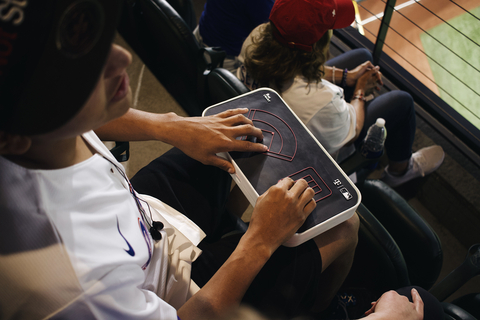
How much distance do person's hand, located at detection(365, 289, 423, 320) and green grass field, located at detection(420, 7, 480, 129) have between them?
1883mm

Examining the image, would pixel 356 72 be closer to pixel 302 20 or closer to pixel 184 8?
pixel 302 20

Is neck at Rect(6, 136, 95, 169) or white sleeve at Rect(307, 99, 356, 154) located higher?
neck at Rect(6, 136, 95, 169)

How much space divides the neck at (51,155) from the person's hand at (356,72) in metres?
1.44

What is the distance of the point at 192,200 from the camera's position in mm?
1032

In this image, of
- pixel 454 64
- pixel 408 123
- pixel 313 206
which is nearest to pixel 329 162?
pixel 313 206

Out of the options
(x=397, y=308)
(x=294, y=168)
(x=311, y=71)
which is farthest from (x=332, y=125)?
(x=397, y=308)

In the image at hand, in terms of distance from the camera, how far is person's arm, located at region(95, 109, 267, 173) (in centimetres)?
89

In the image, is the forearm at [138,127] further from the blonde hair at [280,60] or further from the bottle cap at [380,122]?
the bottle cap at [380,122]

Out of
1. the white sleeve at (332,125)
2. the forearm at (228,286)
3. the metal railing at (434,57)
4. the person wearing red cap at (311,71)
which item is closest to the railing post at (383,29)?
the metal railing at (434,57)

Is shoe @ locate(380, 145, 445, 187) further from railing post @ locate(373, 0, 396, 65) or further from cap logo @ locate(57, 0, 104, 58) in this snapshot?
cap logo @ locate(57, 0, 104, 58)

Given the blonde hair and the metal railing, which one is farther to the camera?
the metal railing

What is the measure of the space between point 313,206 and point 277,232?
0.40 feet

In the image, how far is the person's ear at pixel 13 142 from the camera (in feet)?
1.36

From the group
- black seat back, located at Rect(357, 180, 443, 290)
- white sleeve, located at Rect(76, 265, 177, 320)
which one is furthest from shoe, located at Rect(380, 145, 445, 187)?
white sleeve, located at Rect(76, 265, 177, 320)
